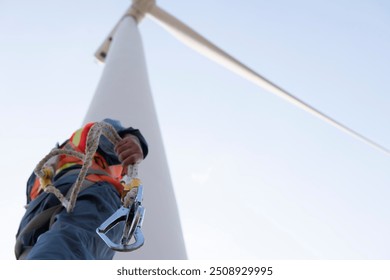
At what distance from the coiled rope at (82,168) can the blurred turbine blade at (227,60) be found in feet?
16.9

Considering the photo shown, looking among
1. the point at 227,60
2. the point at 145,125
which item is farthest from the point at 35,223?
the point at 227,60

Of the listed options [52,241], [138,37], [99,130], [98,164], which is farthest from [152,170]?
[138,37]

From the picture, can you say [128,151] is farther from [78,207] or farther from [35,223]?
[35,223]

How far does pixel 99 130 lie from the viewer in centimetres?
232

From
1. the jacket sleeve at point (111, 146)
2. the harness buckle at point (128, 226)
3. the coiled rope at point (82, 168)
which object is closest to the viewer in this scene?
the harness buckle at point (128, 226)

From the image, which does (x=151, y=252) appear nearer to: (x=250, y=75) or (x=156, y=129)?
(x=156, y=129)

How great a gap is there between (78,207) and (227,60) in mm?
6079

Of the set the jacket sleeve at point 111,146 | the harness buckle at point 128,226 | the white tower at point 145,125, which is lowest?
the harness buckle at point 128,226

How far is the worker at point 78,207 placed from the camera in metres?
1.89

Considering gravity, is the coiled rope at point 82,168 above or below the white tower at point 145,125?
below

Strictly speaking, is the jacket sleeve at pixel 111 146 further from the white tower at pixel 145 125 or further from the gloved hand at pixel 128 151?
the white tower at pixel 145 125

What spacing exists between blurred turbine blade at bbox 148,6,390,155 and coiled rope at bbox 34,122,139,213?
516 cm

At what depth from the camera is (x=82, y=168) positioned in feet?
6.81

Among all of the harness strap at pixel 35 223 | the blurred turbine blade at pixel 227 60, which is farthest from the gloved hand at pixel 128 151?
the blurred turbine blade at pixel 227 60
